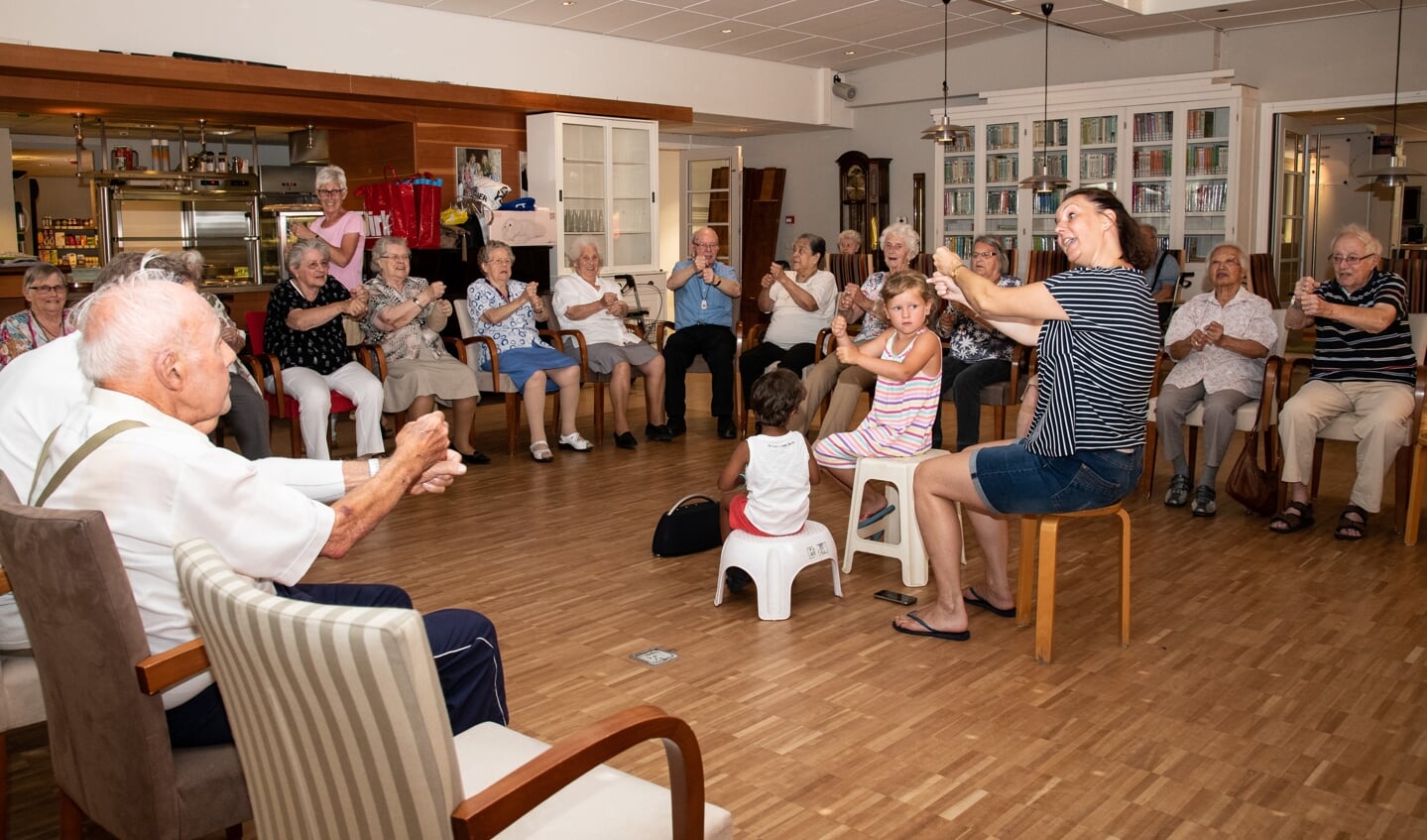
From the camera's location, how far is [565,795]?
1774 millimetres

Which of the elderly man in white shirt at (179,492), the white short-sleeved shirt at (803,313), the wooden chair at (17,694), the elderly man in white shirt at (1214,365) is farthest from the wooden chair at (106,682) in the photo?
the white short-sleeved shirt at (803,313)

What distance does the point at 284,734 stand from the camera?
→ 4.99ft

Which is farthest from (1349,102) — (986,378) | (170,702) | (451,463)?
(170,702)

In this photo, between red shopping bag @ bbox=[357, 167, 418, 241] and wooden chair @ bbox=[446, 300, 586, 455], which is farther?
red shopping bag @ bbox=[357, 167, 418, 241]

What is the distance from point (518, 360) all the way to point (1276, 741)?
4844 mm

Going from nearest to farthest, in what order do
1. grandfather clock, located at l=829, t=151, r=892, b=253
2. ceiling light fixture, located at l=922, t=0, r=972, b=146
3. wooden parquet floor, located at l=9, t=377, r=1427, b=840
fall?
wooden parquet floor, located at l=9, t=377, r=1427, b=840, ceiling light fixture, located at l=922, t=0, r=972, b=146, grandfather clock, located at l=829, t=151, r=892, b=253

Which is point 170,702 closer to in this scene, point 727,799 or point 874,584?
point 727,799

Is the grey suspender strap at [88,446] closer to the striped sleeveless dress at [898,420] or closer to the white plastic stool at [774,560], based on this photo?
the white plastic stool at [774,560]

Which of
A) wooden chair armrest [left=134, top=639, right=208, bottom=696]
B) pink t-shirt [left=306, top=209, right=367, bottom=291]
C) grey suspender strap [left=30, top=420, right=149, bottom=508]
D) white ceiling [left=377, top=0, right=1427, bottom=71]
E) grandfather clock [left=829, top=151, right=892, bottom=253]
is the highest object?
white ceiling [left=377, top=0, right=1427, bottom=71]

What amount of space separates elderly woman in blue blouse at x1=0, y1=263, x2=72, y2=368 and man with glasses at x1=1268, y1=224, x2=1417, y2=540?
537 cm

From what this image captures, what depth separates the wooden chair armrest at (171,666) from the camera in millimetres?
1803

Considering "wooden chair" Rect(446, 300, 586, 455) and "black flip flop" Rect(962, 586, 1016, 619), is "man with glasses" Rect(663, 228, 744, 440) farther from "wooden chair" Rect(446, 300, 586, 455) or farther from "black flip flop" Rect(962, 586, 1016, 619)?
"black flip flop" Rect(962, 586, 1016, 619)

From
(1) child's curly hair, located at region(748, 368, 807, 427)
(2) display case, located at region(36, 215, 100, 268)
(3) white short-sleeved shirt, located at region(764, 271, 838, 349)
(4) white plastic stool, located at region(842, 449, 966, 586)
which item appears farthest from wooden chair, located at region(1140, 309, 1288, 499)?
(2) display case, located at region(36, 215, 100, 268)

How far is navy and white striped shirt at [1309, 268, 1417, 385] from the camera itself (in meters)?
5.08
